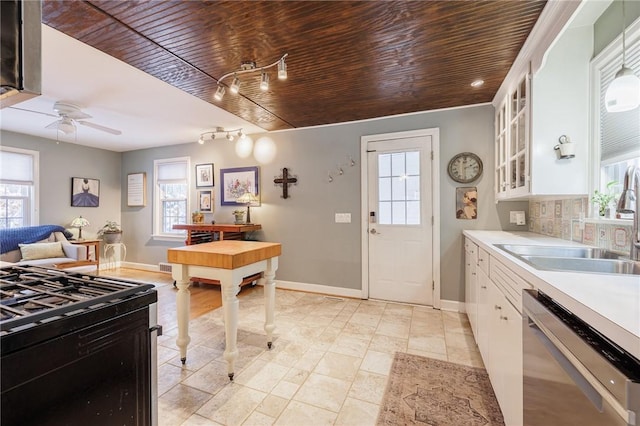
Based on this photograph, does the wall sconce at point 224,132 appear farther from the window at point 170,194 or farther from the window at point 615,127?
the window at point 615,127

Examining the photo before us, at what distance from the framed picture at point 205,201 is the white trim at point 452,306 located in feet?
12.7

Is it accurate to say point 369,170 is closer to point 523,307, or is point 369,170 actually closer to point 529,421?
point 523,307

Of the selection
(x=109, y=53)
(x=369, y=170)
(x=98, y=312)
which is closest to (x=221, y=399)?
(x=98, y=312)

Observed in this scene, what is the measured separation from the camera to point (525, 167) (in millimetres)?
2064

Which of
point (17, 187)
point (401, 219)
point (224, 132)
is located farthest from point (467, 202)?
point (17, 187)

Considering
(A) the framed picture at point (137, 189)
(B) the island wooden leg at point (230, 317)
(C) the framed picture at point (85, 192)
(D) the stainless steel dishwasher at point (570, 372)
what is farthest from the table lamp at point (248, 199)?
(D) the stainless steel dishwasher at point (570, 372)

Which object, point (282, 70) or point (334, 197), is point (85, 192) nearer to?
point (334, 197)

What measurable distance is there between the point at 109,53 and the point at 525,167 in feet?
10.8

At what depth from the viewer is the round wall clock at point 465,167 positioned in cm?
310

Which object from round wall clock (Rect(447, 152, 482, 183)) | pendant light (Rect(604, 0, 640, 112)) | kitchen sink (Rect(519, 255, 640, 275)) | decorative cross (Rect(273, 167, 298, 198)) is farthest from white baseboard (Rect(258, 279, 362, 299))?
pendant light (Rect(604, 0, 640, 112))

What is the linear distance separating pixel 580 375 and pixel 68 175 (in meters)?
6.76

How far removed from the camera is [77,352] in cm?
68

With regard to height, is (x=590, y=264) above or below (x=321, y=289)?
above

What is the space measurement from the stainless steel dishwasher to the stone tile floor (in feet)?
3.08
